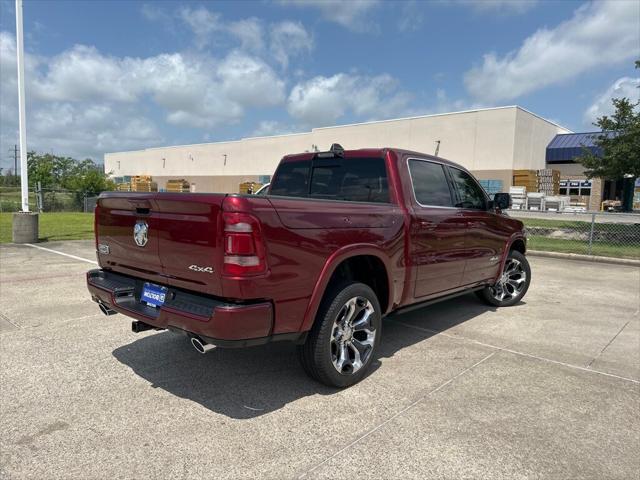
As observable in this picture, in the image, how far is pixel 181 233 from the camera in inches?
124

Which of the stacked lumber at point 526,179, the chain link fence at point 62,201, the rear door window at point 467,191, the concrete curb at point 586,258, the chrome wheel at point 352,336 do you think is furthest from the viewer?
the stacked lumber at point 526,179

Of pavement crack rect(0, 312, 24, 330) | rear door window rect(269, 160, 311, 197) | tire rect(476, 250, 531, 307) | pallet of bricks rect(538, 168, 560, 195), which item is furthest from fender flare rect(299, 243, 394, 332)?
pallet of bricks rect(538, 168, 560, 195)

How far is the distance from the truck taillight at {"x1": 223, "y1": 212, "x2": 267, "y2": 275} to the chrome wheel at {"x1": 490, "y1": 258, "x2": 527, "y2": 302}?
4710 millimetres

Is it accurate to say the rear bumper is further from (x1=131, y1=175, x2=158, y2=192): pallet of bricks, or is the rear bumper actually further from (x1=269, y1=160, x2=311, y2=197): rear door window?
(x1=131, y1=175, x2=158, y2=192): pallet of bricks

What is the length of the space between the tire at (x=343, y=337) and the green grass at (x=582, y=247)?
420 inches

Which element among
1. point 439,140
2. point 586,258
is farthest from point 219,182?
point 586,258

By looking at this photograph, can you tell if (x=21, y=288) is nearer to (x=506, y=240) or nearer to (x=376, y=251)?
(x=376, y=251)

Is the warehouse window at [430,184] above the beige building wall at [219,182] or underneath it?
underneath

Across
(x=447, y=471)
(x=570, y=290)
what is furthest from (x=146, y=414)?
(x=570, y=290)

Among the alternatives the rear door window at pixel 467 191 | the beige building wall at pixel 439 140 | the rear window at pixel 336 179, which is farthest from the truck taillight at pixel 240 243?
the beige building wall at pixel 439 140

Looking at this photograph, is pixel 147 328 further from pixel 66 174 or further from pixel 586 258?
pixel 66 174

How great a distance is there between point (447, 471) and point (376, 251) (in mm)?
1707

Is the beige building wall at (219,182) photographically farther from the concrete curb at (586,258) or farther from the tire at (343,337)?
the tire at (343,337)

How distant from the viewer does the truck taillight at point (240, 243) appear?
9.38ft
